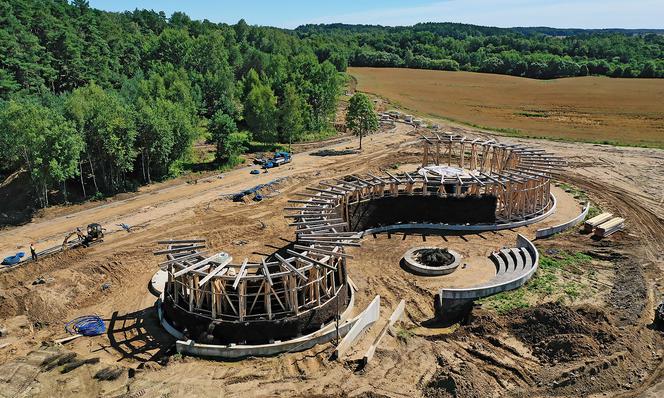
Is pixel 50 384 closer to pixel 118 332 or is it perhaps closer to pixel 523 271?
pixel 118 332

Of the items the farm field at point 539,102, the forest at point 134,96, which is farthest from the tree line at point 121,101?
the farm field at point 539,102

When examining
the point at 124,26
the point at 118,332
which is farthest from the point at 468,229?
the point at 124,26

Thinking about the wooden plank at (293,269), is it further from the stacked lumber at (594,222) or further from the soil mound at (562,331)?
the stacked lumber at (594,222)

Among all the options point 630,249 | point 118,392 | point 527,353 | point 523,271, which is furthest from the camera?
point 630,249

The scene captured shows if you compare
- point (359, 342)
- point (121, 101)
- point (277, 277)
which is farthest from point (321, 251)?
point (121, 101)

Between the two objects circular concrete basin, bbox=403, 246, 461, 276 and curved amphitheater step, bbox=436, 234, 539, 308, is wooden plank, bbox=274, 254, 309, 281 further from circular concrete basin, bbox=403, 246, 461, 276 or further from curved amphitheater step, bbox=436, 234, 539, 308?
circular concrete basin, bbox=403, 246, 461, 276
